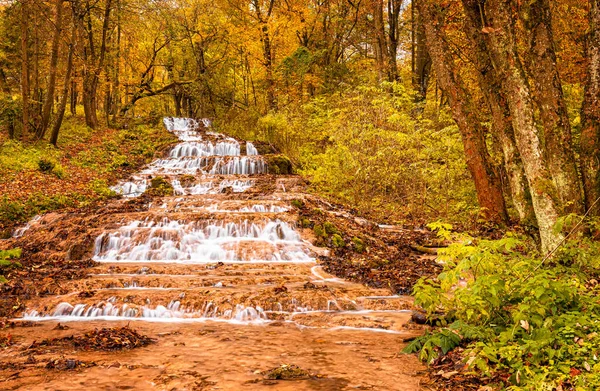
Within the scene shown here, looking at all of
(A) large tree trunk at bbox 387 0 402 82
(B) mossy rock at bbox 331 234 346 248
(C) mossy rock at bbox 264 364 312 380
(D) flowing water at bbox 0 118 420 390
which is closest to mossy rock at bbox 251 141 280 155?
(A) large tree trunk at bbox 387 0 402 82

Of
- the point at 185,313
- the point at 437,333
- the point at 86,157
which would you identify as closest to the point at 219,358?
the point at 185,313

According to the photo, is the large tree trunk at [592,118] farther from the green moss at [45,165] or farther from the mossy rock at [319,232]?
the green moss at [45,165]

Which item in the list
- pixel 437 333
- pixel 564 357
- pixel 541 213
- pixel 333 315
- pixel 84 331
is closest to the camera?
pixel 564 357

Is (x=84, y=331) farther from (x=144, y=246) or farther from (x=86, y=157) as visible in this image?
(x=86, y=157)

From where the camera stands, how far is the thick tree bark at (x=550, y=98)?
220 inches

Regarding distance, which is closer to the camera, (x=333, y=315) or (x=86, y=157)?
(x=333, y=315)

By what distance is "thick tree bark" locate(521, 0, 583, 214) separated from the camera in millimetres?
5578

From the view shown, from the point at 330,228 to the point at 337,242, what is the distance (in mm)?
559

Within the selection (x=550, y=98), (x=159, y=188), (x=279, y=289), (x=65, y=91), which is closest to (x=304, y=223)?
(x=279, y=289)

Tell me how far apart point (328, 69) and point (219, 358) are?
19.5 m

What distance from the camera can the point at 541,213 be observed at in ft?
18.4

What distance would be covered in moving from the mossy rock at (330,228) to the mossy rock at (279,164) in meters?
7.59

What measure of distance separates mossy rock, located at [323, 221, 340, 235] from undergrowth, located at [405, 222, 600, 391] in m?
6.24

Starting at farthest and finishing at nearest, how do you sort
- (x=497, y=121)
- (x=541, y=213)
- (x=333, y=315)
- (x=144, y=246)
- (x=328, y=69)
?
(x=328, y=69) → (x=144, y=246) → (x=497, y=121) → (x=333, y=315) → (x=541, y=213)
